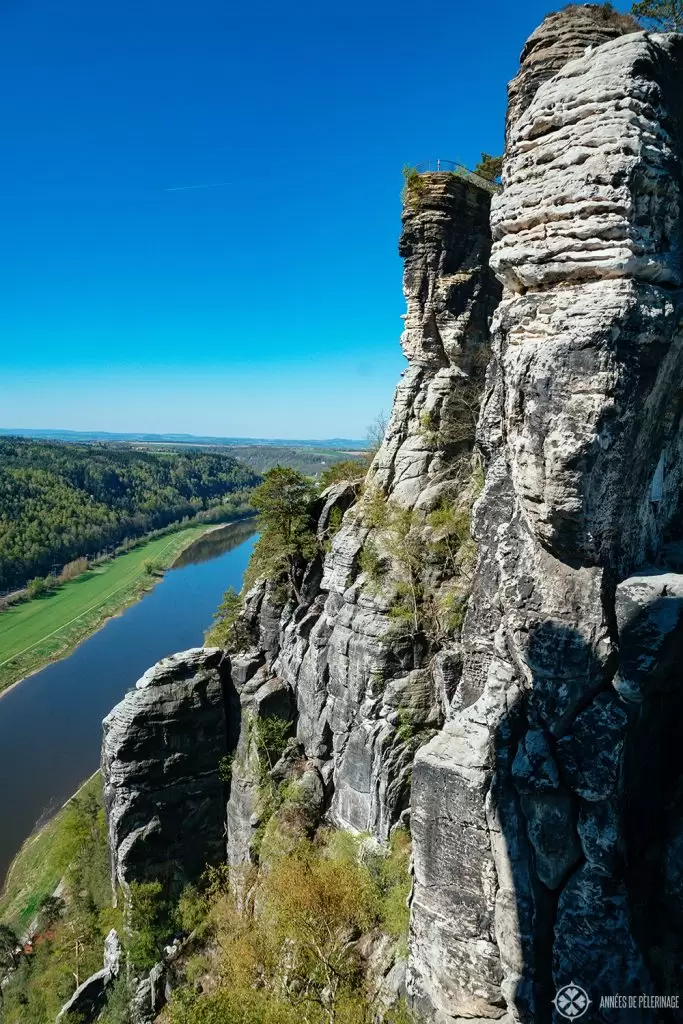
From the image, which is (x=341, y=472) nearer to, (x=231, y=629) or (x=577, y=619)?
(x=231, y=629)

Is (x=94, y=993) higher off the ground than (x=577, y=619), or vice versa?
(x=577, y=619)

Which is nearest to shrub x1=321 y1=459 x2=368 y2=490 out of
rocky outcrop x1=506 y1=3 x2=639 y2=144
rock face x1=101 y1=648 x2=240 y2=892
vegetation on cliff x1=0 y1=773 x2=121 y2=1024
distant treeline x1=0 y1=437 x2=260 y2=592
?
rock face x1=101 y1=648 x2=240 y2=892

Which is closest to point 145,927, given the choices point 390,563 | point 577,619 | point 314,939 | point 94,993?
point 94,993

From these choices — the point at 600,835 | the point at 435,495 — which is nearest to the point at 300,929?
the point at 600,835

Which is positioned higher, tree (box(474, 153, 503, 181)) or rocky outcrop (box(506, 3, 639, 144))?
tree (box(474, 153, 503, 181))

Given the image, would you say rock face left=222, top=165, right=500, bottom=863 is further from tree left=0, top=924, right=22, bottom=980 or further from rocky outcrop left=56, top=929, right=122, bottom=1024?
tree left=0, top=924, right=22, bottom=980

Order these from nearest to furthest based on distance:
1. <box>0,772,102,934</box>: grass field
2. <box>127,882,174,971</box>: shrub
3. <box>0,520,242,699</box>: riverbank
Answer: <box>127,882,174,971</box>: shrub
<box>0,772,102,934</box>: grass field
<box>0,520,242,699</box>: riverbank

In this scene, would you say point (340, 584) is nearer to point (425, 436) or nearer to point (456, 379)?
point (425, 436)

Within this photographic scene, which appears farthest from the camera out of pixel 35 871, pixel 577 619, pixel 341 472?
pixel 35 871
